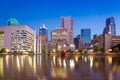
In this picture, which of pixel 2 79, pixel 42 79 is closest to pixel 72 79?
pixel 42 79

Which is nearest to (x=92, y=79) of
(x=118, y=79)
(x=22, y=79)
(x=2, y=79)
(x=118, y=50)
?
(x=118, y=79)

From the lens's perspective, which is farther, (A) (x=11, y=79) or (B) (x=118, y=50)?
(B) (x=118, y=50)

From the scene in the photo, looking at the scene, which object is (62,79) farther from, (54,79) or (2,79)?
(2,79)

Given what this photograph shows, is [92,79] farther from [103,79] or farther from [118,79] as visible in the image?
[118,79]

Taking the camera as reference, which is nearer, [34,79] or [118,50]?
[34,79]

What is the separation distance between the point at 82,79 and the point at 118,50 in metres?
153

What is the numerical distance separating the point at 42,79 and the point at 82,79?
6.53ft

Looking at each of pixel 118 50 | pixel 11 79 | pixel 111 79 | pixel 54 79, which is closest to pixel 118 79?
pixel 111 79

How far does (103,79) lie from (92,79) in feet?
1.77

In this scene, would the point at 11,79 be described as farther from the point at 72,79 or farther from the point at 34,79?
the point at 72,79

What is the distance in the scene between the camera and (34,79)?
12.2 meters

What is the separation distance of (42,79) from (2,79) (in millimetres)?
1922

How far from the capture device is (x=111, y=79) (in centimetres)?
1229

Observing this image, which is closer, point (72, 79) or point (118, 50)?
point (72, 79)
